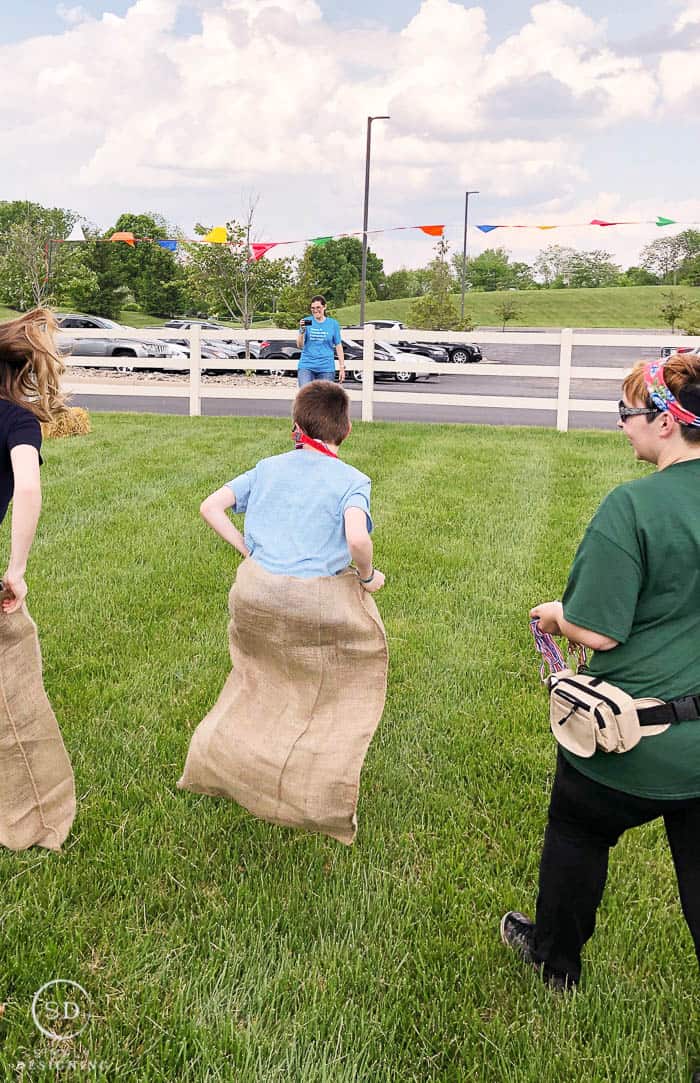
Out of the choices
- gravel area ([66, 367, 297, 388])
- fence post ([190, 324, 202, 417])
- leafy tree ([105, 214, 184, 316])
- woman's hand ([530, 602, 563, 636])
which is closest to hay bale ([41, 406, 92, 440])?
fence post ([190, 324, 202, 417])

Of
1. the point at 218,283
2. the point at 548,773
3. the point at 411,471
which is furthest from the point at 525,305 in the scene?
the point at 548,773

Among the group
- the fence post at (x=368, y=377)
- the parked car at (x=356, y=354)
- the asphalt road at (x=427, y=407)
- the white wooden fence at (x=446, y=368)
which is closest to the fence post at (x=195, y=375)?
the white wooden fence at (x=446, y=368)

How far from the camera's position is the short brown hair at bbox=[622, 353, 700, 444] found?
221 cm

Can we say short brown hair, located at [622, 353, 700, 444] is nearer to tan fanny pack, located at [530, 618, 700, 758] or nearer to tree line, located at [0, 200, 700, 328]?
tan fanny pack, located at [530, 618, 700, 758]

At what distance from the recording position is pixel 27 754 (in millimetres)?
3295

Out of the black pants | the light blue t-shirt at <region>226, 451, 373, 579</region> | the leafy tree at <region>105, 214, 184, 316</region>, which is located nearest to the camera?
the black pants

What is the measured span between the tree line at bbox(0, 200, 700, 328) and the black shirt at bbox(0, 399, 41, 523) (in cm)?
2088

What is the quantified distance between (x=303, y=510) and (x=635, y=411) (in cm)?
134

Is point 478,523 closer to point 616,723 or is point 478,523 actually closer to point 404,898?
point 404,898

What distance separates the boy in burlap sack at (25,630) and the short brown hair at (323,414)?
85cm

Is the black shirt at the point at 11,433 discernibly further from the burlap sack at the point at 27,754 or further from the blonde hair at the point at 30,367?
the burlap sack at the point at 27,754

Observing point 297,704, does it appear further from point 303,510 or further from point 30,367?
point 30,367

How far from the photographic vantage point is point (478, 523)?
320 inches

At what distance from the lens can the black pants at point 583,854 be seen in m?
2.32
